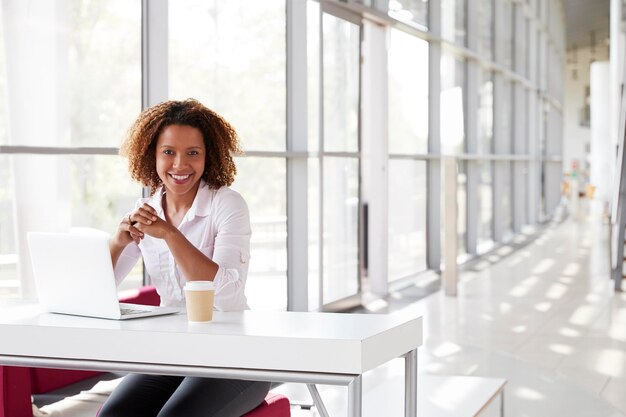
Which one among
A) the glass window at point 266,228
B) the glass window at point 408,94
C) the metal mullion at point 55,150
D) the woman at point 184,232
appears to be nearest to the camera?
the woman at point 184,232

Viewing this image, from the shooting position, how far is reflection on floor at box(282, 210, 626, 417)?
14.8 feet

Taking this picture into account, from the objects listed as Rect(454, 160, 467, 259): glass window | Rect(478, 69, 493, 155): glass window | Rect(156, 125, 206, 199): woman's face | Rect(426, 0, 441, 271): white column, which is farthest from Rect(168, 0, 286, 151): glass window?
Rect(478, 69, 493, 155): glass window

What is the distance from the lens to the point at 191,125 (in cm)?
308

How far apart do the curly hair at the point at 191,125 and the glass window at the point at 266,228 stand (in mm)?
3104

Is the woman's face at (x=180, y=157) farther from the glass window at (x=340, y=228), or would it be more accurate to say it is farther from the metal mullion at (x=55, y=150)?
the glass window at (x=340, y=228)

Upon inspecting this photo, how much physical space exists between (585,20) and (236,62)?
936 inches

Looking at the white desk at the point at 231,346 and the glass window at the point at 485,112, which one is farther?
the glass window at the point at 485,112

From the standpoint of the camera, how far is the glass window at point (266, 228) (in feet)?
21.2

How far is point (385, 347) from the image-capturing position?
229 centimetres

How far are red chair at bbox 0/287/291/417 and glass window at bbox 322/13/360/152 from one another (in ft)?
11.3

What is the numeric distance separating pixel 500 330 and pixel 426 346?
0.95 meters

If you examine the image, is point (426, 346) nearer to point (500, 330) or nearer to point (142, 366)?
point (500, 330)

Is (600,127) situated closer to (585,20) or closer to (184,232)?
(585,20)

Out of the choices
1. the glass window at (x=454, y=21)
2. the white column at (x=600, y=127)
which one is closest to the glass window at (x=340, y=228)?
the glass window at (x=454, y=21)
